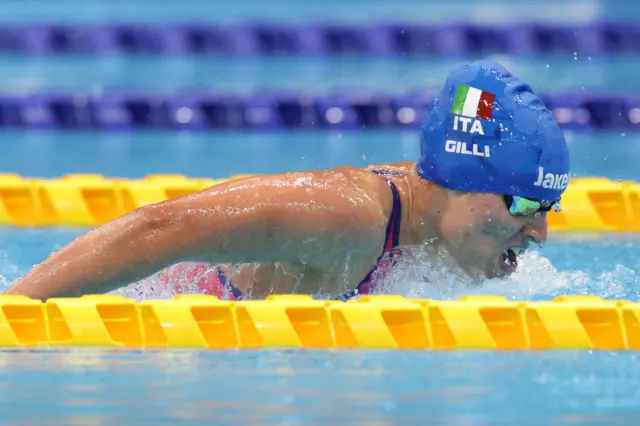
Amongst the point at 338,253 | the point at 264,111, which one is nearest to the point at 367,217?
the point at 338,253

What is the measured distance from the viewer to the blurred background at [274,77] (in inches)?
259

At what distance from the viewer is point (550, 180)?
10.5ft

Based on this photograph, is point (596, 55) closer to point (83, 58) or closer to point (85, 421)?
point (83, 58)

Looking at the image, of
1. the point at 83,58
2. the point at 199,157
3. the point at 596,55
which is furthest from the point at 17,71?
the point at 596,55

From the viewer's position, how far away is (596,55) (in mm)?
8680

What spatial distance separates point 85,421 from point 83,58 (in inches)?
260

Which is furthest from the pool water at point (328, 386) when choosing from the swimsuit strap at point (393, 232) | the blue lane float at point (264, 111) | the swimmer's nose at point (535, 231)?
the blue lane float at point (264, 111)

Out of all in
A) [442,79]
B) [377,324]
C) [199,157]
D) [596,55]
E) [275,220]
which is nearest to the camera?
[275,220]

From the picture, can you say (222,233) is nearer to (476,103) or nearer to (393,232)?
(393,232)

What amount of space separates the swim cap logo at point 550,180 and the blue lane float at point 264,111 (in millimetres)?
3740

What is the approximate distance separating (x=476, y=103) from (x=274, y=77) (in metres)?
5.17

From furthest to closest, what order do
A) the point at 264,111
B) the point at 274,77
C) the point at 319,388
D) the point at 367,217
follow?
1. the point at 274,77
2. the point at 264,111
3. the point at 367,217
4. the point at 319,388

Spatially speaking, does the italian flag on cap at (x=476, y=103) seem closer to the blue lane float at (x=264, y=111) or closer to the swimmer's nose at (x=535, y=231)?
the swimmer's nose at (x=535, y=231)

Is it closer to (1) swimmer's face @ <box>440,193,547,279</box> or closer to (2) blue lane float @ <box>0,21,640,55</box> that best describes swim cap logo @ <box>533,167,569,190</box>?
(1) swimmer's face @ <box>440,193,547,279</box>
